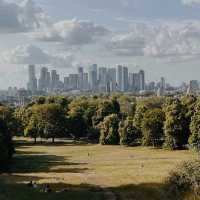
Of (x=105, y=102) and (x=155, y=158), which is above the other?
(x=105, y=102)

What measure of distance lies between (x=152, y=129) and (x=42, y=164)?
45363 millimetres

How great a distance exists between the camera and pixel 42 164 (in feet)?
314

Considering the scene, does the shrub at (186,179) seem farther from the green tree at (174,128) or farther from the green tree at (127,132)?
the green tree at (127,132)

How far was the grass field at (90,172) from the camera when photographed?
56812 millimetres

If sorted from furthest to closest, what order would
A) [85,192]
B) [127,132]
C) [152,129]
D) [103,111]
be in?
[103,111] → [127,132] → [152,129] → [85,192]

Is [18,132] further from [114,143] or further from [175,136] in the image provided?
[175,136]

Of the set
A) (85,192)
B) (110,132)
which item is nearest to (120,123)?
(110,132)

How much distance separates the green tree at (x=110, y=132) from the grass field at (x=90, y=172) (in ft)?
41.1

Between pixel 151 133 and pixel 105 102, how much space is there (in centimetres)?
3821

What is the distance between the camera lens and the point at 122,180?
68.0 metres

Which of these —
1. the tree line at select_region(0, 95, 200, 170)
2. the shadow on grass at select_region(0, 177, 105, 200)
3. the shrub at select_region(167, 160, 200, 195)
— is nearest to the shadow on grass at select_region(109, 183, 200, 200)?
the shrub at select_region(167, 160, 200, 195)

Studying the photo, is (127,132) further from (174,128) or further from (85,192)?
(85,192)

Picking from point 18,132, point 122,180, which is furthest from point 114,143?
point 122,180

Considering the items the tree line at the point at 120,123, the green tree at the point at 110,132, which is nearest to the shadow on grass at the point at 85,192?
the tree line at the point at 120,123
